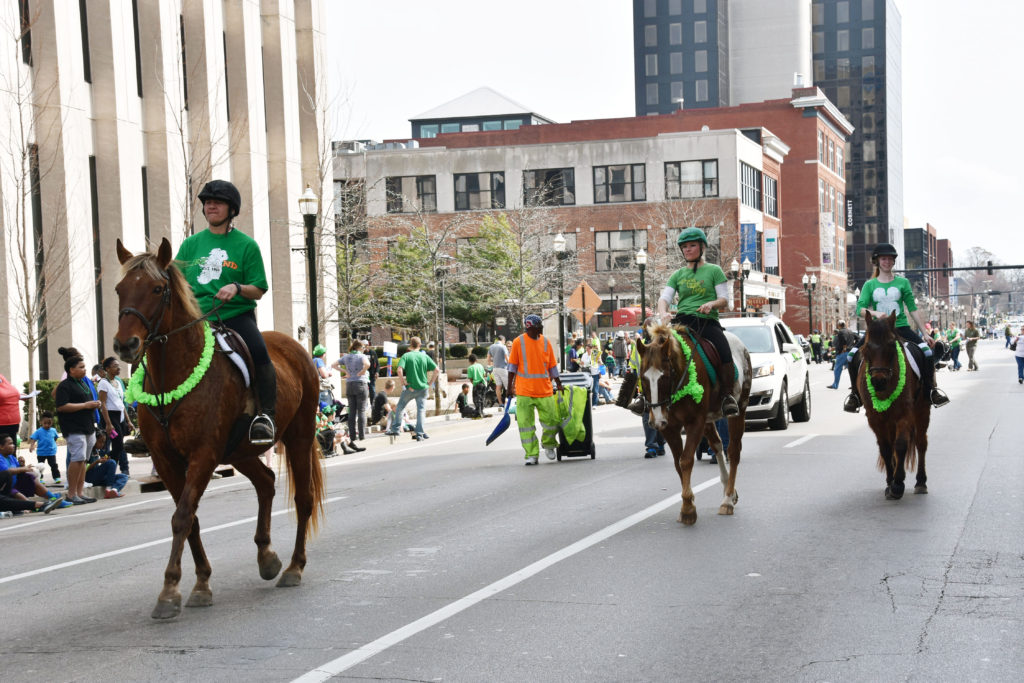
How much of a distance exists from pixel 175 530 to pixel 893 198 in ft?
480

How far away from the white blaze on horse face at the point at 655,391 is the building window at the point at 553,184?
64.2m

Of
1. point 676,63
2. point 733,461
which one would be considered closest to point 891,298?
point 733,461

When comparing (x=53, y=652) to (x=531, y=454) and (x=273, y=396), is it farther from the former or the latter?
(x=531, y=454)

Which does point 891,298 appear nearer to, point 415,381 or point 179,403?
point 179,403

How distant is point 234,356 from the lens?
768 cm

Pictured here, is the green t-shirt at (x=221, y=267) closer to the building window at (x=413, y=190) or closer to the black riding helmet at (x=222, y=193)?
the black riding helmet at (x=222, y=193)

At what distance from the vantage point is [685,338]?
10.6 meters

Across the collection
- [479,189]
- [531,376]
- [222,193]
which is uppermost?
[479,189]

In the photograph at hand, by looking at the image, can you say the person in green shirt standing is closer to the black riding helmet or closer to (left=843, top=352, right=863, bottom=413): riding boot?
(left=843, top=352, right=863, bottom=413): riding boot

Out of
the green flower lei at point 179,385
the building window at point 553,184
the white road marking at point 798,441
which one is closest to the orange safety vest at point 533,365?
the white road marking at point 798,441

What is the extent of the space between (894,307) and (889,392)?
1149mm

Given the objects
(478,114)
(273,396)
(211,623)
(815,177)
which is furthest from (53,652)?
(478,114)

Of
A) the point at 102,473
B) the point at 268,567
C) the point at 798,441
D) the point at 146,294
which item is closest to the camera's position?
the point at 146,294

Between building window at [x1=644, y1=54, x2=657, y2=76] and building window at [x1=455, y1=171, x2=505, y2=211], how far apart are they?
198ft
